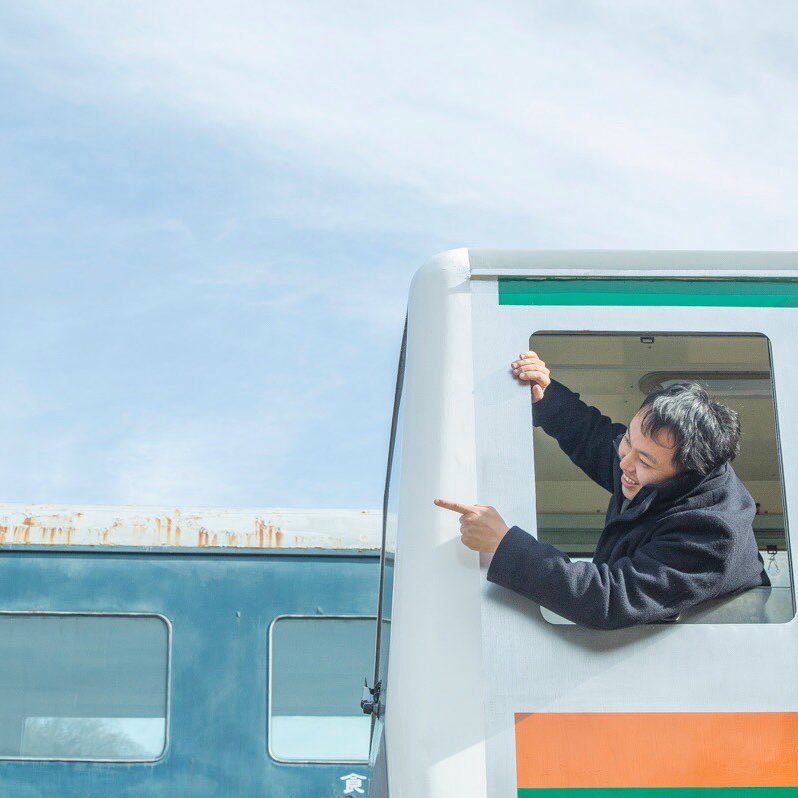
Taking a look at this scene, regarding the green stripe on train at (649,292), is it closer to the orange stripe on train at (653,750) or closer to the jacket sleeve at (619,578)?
the jacket sleeve at (619,578)

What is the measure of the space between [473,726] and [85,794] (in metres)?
4.03

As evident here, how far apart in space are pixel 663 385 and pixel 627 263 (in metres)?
0.33

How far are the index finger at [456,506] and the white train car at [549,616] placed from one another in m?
0.03

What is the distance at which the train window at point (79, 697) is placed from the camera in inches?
214

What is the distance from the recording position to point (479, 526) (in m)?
2.09

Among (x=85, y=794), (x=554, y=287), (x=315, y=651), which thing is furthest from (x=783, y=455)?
(x=85, y=794)

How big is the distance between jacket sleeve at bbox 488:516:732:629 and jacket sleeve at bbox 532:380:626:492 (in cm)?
49

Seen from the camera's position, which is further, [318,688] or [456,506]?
[318,688]

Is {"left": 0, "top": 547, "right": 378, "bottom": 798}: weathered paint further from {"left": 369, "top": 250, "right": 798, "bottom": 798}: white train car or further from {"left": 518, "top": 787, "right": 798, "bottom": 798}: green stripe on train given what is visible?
{"left": 518, "top": 787, "right": 798, "bottom": 798}: green stripe on train

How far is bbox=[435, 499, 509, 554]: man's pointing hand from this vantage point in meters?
2.08

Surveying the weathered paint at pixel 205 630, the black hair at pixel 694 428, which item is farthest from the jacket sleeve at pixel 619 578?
the weathered paint at pixel 205 630

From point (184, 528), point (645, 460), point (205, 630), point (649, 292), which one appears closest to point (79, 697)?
point (205, 630)

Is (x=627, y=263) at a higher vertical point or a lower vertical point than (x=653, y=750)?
higher

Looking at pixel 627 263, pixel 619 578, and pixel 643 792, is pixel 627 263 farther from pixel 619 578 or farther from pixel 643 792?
pixel 643 792
